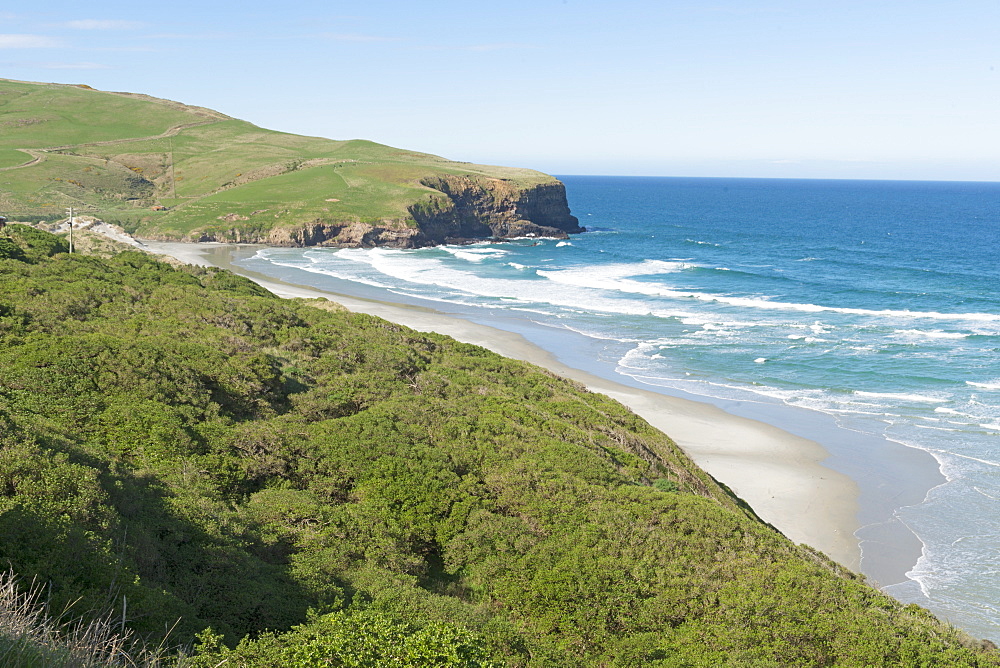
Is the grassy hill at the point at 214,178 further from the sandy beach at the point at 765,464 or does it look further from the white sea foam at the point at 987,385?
the white sea foam at the point at 987,385

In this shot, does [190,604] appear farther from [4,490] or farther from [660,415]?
[660,415]

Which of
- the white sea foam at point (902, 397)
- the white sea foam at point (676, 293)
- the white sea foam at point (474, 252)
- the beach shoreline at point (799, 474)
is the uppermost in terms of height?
the white sea foam at point (474, 252)

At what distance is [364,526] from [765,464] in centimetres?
1955

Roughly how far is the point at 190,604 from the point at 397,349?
15.2 m

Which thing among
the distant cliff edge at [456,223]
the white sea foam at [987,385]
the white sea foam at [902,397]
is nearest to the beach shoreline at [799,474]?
the white sea foam at [902,397]

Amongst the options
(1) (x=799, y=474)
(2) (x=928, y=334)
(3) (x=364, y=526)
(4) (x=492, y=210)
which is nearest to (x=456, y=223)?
(4) (x=492, y=210)

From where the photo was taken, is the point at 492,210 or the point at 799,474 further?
the point at 492,210

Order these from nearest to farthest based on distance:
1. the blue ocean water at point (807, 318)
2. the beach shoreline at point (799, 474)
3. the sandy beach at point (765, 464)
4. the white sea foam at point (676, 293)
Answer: the beach shoreline at point (799, 474), the sandy beach at point (765, 464), the blue ocean water at point (807, 318), the white sea foam at point (676, 293)

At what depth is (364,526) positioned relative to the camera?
503 inches

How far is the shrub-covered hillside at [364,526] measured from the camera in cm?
884

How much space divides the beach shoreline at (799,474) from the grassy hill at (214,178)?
7050 cm

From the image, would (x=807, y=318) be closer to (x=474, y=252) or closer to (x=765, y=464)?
(x=765, y=464)

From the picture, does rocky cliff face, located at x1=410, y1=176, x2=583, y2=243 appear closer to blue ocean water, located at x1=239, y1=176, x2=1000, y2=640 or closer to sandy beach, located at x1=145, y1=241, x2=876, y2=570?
blue ocean water, located at x1=239, y1=176, x2=1000, y2=640

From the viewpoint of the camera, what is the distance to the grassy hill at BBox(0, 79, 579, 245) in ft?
325
